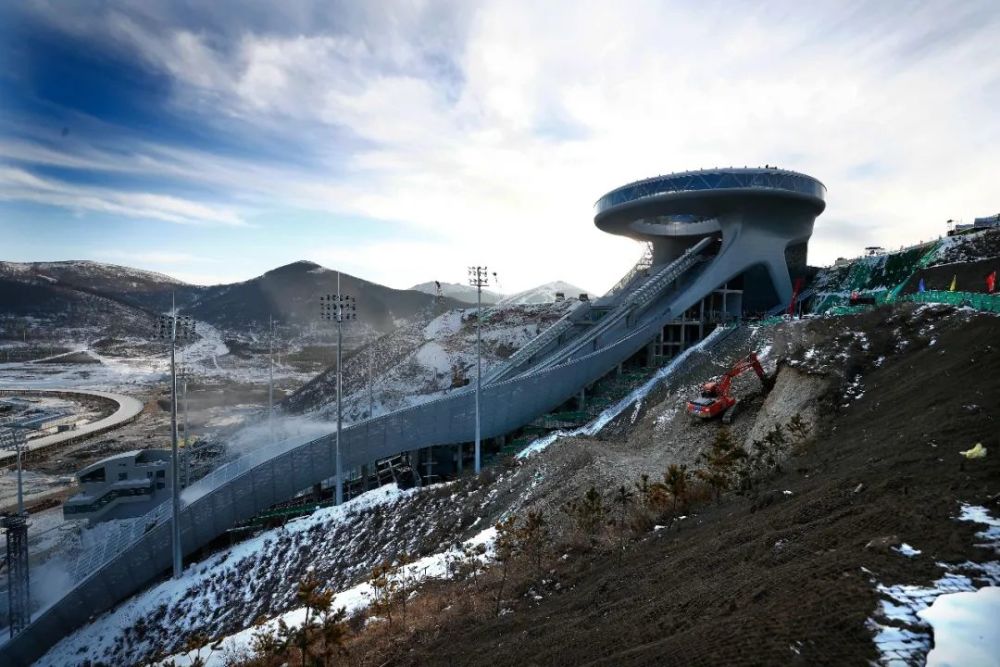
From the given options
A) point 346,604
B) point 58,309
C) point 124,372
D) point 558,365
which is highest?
point 58,309

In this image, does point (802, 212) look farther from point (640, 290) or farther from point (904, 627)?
point (904, 627)

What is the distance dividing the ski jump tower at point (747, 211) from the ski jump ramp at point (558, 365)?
0.11 m

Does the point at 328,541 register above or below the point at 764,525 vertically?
below

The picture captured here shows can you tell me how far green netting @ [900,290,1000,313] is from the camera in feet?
50.2

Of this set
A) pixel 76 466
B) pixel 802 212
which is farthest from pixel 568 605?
pixel 802 212

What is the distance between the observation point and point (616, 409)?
90.9ft

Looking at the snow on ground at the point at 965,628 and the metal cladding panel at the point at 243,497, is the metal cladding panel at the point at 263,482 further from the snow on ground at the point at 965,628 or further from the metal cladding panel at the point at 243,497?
the snow on ground at the point at 965,628

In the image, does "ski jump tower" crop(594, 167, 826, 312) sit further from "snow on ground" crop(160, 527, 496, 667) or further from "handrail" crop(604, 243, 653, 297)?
"snow on ground" crop(160, 527, 496, 667)

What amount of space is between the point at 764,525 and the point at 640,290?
1404 inches

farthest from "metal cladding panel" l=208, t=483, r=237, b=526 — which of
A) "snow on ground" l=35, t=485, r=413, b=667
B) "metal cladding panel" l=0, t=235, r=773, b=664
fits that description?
"snow on ground" l=35, t=485, r=413, b=667

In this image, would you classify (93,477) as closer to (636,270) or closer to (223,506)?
(223,506)

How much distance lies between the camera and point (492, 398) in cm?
2631

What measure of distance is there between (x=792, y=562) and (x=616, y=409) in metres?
22.3

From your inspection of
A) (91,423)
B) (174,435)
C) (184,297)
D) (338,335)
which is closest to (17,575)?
(174,435)
